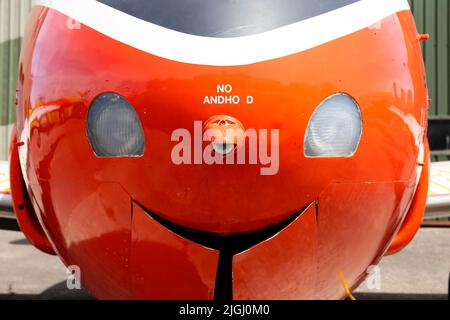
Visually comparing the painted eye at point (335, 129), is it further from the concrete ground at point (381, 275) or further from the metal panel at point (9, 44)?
the metal panel at point (9, 44)

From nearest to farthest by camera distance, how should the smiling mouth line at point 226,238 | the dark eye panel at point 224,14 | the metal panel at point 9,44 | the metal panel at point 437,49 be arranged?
1. the dark eye panel at point 224,14
2. the smiling mouth line at point 226,238
3. the metal panel at point 437,49
4. the metal panel at point 9,44

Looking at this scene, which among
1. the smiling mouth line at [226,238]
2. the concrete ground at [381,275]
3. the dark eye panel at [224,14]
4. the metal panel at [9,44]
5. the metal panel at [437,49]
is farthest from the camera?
the metal panel at [9,44]

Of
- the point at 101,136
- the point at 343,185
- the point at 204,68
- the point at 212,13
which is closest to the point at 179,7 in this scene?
the point at 212,13

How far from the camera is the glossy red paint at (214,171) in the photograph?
2180mm

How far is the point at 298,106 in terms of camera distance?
7.18ft

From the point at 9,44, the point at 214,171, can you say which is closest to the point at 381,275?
the point at 214,171

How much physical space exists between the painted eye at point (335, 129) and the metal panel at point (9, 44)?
37.6ft

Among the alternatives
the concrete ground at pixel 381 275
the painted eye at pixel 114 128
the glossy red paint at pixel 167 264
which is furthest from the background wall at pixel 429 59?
the painted eye at pixel 114 128

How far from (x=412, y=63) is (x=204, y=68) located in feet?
3.45

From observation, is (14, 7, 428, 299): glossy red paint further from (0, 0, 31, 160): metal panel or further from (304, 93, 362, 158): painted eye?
(0, 0, 31, 160): metal panel

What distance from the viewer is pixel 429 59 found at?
491 inches

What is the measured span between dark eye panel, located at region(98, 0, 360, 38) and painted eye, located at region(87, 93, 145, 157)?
0.33 meters
